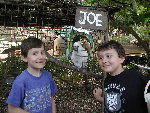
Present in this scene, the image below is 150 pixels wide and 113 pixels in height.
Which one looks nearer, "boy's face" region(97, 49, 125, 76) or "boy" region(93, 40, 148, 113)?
"boy" region(93, 40, 148, 113)

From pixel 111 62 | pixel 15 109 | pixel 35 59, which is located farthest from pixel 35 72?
pixel 111 62

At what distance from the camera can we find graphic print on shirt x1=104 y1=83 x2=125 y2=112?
2.18 meters

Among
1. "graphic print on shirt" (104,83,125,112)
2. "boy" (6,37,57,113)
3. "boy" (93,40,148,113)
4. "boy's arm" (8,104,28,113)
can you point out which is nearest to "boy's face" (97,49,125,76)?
"boy" (93,40,148,113)

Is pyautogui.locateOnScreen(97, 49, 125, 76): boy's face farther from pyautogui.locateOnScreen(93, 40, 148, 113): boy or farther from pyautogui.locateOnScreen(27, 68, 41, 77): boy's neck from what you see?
pyautogui.locateOnScreen(27, 68, 41, 77): boy's neck

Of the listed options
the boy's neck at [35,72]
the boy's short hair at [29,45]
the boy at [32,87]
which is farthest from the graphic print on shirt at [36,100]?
the boy's short hair at [29,45]

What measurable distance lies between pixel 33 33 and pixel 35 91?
1.43m

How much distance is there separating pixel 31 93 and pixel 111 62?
0.85 meters

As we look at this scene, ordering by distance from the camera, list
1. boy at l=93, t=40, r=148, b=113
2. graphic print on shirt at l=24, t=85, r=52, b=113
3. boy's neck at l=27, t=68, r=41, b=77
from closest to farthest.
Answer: boy at l=93, t=40, r=148, b=113
graphic print on shirt at l=24, t=85, r=52, b=113
boy's neck at l=27, t=68, r=41, b=77

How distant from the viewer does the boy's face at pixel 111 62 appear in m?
2.29

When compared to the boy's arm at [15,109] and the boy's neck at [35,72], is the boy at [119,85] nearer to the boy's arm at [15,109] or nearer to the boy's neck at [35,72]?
the boy's neck at [35,72]

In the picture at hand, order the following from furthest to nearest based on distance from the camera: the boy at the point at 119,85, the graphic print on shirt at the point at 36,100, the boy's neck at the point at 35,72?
the boy's neck at the point at 35,72, the graphic print on shirt at the point at 36,100, the boy at the point at 119,85

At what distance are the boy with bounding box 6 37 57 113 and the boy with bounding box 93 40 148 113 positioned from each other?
0.61 metres

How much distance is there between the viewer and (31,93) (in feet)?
7.47

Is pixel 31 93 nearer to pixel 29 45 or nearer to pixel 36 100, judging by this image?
pixel 36 100
